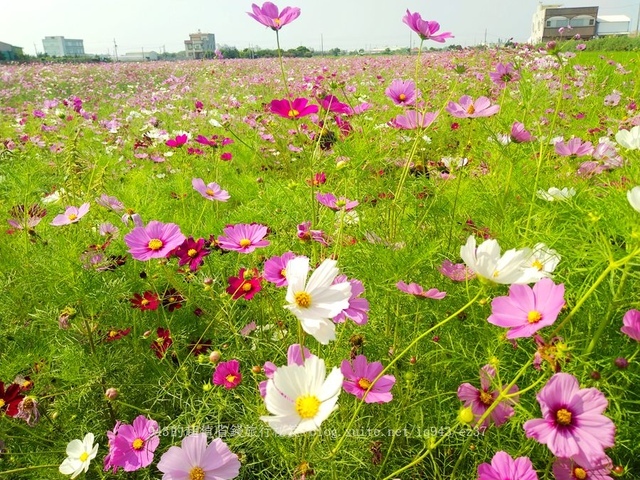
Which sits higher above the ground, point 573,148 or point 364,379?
point 573,148

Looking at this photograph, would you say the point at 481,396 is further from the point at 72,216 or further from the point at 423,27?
the point at 72,216

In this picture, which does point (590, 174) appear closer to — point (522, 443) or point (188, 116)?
point (522, 443)

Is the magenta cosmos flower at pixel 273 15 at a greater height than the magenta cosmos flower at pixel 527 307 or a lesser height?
greater

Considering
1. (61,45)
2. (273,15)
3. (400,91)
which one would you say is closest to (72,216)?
(273,15)

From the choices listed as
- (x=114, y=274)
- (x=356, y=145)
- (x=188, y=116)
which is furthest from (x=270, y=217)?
(x=188, y=116)

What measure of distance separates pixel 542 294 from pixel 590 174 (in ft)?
2.98

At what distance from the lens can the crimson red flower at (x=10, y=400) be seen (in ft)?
2.61

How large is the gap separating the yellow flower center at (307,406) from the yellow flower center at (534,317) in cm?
30

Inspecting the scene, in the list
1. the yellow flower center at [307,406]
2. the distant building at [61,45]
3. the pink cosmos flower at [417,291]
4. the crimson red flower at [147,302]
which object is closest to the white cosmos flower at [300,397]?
the yellow flower center at [307,406]

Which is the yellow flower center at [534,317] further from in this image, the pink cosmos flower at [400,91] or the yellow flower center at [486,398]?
the pink cosmos flower at [400,91]

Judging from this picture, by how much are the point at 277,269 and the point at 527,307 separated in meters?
0.45

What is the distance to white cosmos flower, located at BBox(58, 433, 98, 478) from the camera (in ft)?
2.57

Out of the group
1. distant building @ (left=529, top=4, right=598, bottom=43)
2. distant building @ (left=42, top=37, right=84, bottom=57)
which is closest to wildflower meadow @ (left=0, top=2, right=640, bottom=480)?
distant building @ (left=529, top=4, right=598, bottom=43)

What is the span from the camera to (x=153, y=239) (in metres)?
0.94
